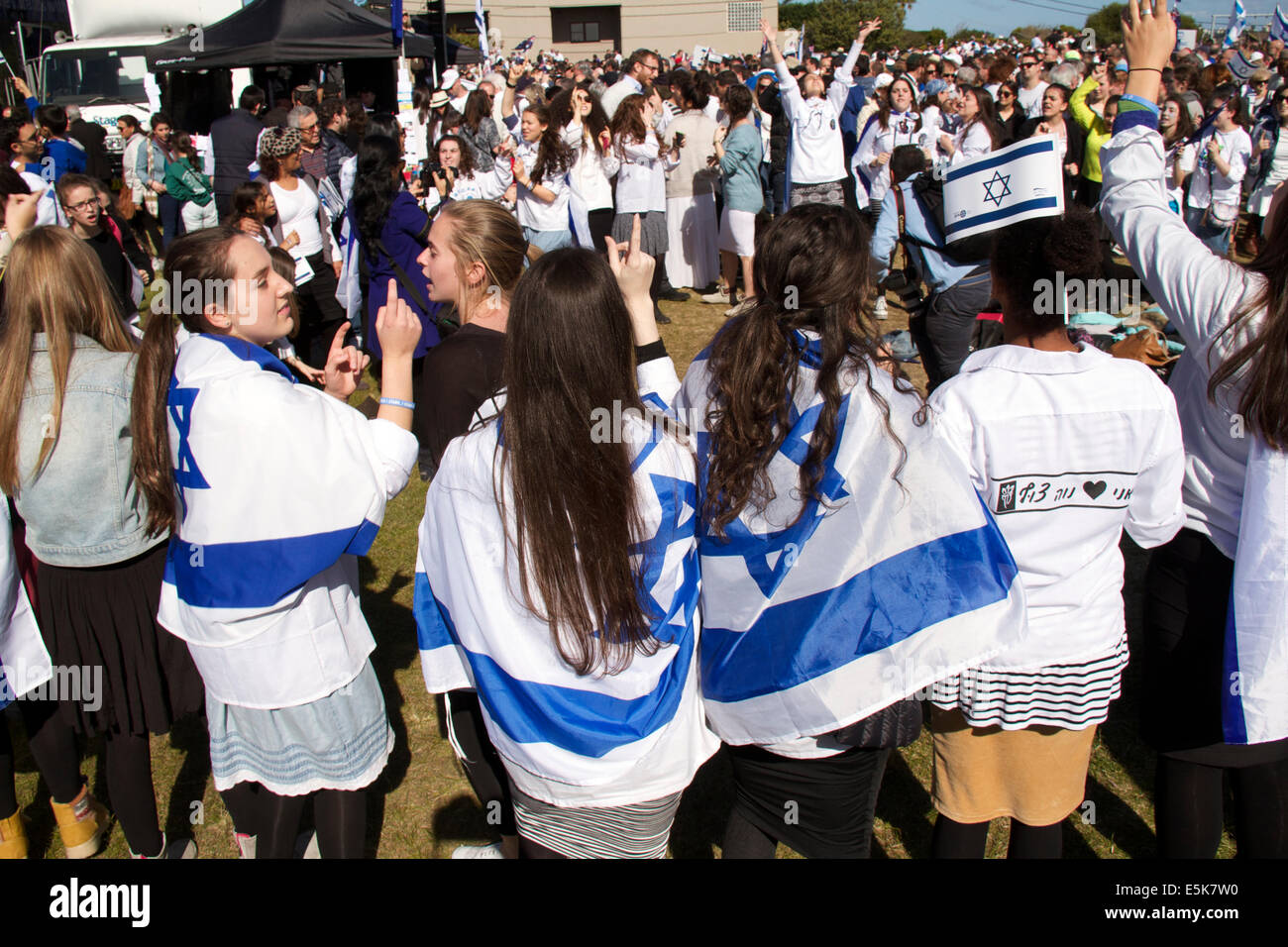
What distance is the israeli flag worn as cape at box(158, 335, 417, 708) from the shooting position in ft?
6.49

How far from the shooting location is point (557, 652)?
6.12 feet

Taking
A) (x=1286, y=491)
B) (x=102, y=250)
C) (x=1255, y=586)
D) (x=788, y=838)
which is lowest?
(x=788, y=838)

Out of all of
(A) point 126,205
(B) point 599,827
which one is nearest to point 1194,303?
(B) point 599,827

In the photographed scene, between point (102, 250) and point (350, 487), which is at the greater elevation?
point (102, 250)

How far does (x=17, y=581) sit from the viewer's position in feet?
8.02

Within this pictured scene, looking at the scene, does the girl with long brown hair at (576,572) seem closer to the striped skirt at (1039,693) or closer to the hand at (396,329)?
the hand at (396,329)

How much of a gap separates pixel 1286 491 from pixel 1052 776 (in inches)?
32.4

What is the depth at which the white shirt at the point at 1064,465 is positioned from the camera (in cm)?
202

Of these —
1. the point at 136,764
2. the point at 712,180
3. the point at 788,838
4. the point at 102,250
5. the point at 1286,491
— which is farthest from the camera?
the point at 712,180

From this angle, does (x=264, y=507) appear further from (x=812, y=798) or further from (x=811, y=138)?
(x=811, y=138)

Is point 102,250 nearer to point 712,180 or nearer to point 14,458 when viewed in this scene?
point 14,458

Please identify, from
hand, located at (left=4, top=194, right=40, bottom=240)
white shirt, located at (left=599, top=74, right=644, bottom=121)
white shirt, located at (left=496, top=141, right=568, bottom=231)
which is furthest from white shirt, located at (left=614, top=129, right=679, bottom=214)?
hand, located at (left=4, top=194, right=40, bottom=240)

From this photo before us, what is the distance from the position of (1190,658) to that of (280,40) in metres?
12.4

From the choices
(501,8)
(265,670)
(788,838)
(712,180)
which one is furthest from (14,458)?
(501,8)
